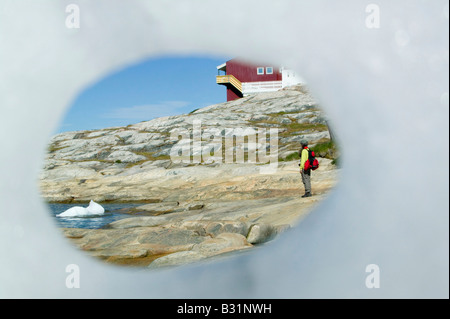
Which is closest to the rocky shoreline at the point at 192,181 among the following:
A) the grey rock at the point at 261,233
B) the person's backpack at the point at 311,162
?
the grey rock at the point at 261,233

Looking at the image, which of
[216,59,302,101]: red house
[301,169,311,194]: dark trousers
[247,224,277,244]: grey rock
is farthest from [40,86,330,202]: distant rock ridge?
[247,224,277,244]: grey rock

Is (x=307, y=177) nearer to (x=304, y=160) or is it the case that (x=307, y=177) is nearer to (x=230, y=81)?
(x=304, y=160)

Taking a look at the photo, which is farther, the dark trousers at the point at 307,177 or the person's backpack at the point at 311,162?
the dark trousers at the point at 307,177

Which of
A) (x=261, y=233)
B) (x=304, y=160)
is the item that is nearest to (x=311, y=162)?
(x=304, y=160)

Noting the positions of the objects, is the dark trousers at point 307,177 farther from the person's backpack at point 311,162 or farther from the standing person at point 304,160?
the person's backpack at point 311,162

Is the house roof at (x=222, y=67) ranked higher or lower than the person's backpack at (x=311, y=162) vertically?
higher

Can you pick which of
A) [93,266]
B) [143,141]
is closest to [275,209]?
[93,266]

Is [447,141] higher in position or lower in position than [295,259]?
higher

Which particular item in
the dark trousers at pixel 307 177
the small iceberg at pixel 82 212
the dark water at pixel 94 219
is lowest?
the dark water at pixel 94 219

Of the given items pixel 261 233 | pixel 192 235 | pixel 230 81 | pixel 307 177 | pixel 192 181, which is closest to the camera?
pixel 261 233

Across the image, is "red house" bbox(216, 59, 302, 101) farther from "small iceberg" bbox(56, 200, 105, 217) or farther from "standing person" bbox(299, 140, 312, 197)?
"standing person" bbox(299, 140, 312, 197)

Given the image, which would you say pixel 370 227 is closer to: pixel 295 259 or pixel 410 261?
pixel 410 261
